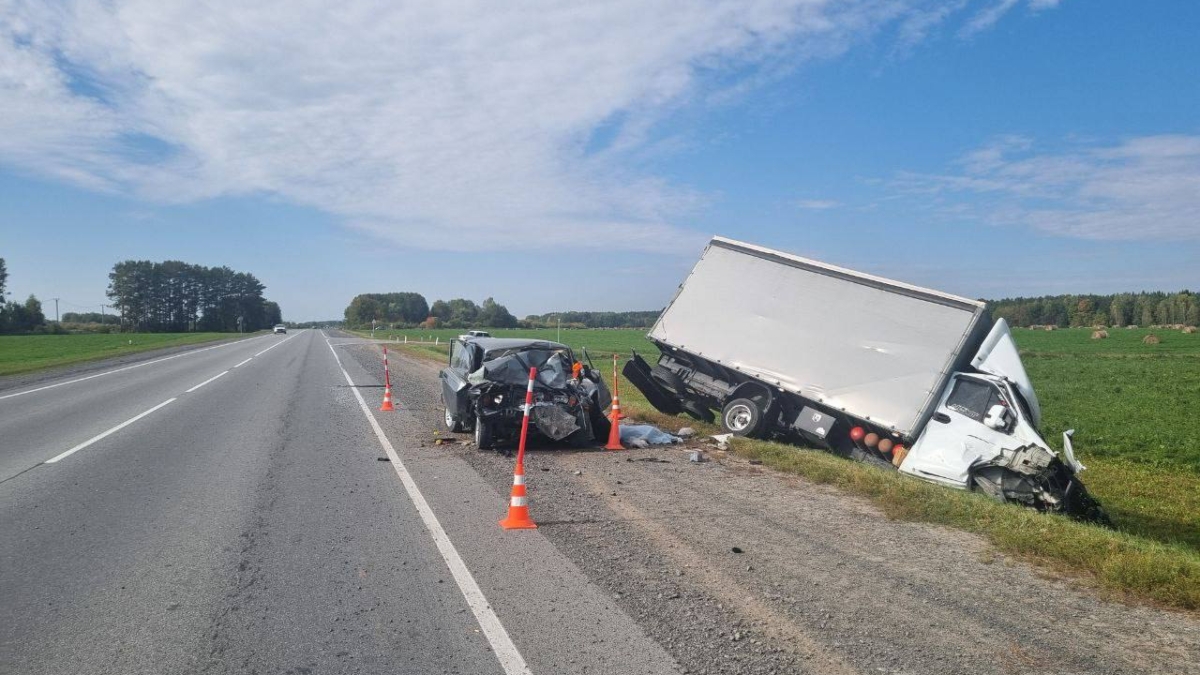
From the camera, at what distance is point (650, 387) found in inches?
603

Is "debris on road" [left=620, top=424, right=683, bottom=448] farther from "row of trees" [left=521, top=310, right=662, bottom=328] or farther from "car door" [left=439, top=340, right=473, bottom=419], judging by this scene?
"row of trees" [left=521, top=310, right=662, bottom=328]

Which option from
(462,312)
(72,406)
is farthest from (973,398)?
(462,312)

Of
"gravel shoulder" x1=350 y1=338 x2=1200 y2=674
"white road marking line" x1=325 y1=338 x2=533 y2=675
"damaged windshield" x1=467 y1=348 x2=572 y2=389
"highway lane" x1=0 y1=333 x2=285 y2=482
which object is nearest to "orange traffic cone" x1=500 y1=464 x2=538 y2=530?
"gravel shoulder" x1=350 y1=338 x2=1200 y2=674

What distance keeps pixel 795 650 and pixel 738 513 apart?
10.6ft

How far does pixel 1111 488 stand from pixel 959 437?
3.93 meters

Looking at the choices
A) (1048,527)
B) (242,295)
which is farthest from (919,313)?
(242,295)

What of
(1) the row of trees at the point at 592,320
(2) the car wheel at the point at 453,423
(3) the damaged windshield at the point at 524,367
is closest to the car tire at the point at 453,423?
(2) the car wheel at the point at 453,423

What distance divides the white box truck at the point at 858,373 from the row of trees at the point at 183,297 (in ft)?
407

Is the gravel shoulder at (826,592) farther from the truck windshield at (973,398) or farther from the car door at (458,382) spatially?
the car door at (458,382)

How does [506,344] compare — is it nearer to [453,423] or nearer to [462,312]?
[453,423]

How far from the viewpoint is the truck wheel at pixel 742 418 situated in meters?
13.1

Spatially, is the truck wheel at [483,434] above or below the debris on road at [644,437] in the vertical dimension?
above

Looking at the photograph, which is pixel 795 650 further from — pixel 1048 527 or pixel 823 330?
pixel 823 330

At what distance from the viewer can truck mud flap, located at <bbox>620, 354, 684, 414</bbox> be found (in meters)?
15.1
